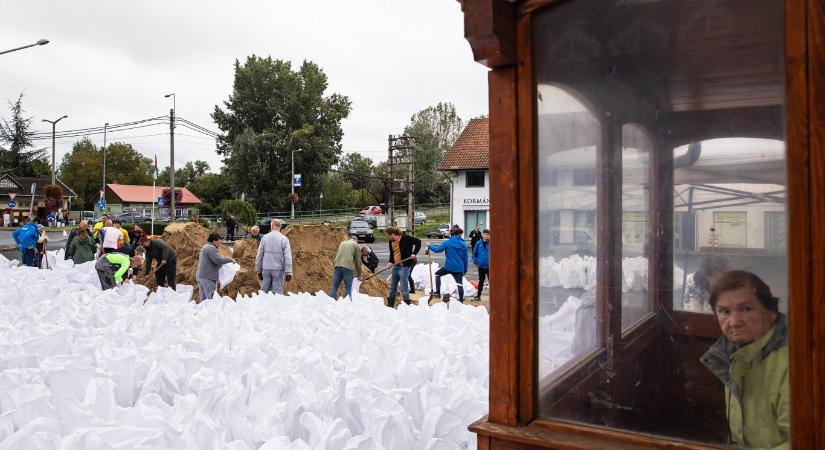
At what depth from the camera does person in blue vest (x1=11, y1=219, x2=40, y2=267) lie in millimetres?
14039

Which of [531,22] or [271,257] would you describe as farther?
[271,257]

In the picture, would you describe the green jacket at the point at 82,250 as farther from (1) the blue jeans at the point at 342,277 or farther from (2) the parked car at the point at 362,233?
(2) the parked car at the point at 362,233

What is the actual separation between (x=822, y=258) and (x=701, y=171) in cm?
45

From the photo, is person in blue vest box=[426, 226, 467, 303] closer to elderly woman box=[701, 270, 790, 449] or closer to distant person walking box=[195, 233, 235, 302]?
distant person walking box=[195, 233, 235, 302]

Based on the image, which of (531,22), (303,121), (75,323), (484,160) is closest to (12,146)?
(303,121)

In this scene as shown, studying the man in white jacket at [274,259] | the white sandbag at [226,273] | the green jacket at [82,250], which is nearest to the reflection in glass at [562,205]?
the man in white jacket at [274,259]

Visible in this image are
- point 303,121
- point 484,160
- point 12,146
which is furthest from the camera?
point 12,146

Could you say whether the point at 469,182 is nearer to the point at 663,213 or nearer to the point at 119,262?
the point at 119,262

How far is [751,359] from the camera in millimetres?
2070

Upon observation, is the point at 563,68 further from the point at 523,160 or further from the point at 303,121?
the point at 303,121

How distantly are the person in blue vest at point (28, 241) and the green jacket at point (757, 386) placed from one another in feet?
48.9

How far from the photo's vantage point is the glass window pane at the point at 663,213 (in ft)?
6.65

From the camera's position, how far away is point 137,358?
4145 mm

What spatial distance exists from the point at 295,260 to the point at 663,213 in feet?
36.9
